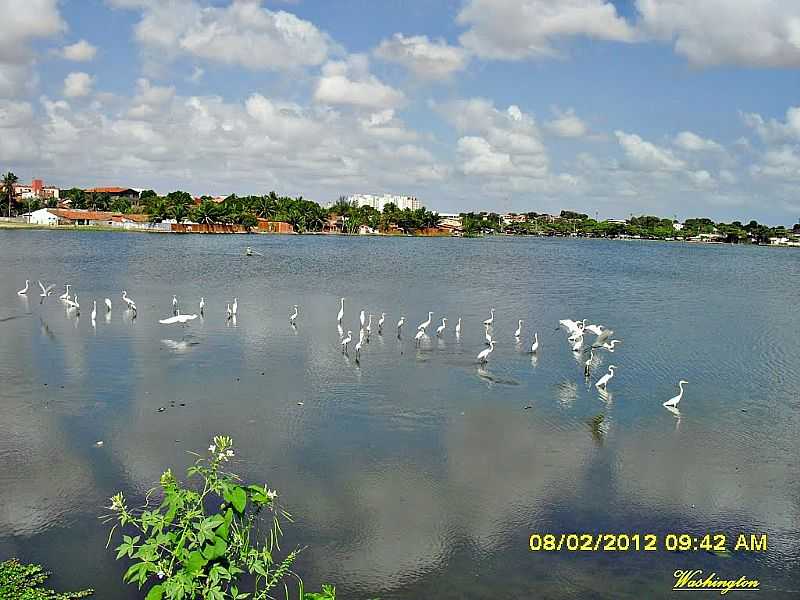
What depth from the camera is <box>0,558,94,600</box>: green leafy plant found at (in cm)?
877

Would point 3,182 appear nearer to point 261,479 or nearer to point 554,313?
point 554,313

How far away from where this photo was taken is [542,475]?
13172mm

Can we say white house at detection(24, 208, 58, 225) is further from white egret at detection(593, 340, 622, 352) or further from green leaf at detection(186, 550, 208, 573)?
green leaf at detection(186, 550, 208, 573)

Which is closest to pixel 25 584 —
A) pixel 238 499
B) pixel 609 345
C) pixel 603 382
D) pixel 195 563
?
pixel 195 563

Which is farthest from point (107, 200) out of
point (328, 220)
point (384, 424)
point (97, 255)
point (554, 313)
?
point (384, 424)

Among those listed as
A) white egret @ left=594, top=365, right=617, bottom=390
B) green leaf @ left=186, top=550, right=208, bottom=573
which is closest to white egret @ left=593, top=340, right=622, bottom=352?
white egret @ left=594, top=365, right=617, bottom=390

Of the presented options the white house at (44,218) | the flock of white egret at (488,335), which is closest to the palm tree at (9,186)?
the white house at (44,218)

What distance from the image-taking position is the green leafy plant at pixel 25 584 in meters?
8.77

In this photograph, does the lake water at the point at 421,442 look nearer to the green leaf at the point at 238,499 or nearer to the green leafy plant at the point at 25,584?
the green leafy plant at the point at 25,584

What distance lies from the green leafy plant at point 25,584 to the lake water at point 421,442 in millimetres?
232

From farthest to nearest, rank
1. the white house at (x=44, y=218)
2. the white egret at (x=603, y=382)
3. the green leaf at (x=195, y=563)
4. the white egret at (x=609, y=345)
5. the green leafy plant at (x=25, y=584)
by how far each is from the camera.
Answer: the white house at (x=44, y=218)
the white egret at (x=609, y=345)
the white egret at (x=603, y=382)
the green leafy plant at (x=25, y=584)
the green leaf at (x=195, y=563)

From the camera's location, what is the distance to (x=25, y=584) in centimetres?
909

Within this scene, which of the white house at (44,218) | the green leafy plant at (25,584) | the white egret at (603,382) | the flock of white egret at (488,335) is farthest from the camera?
the white house at (44,218)

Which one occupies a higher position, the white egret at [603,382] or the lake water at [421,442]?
the white egret at [603,382]
